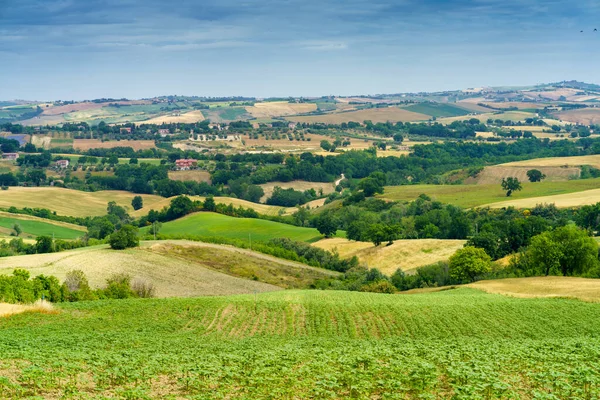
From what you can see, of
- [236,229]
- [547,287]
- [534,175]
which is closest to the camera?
[547,287]

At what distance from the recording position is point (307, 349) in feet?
114

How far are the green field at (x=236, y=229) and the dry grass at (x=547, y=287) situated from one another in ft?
182

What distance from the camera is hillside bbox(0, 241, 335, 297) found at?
72.9m

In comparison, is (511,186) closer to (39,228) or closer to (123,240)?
(123,240)

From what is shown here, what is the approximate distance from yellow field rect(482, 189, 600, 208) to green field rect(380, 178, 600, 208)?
5.71m

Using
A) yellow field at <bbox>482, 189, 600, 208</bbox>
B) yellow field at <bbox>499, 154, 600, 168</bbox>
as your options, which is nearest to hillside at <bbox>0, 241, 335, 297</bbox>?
yellow field at <bbox>482, 189, 600, 208</bbox>

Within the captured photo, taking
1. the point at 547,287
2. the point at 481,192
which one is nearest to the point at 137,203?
the point at 481,192

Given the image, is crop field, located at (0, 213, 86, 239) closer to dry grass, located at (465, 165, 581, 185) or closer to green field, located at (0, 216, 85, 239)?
green field, located at (0, 216, 85, 239)

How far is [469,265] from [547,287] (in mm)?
19615

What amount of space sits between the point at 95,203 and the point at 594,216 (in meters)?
106

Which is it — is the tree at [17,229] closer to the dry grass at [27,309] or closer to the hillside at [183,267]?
the hillside at [183,267]

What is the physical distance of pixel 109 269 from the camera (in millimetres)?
75062

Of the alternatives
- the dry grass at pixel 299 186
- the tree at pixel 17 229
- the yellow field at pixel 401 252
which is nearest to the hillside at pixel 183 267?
the yellow field at pixel 401 252

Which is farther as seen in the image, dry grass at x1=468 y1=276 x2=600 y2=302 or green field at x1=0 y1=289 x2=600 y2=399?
dry grass at x1=468 y1=276 x2=600 y2=302
